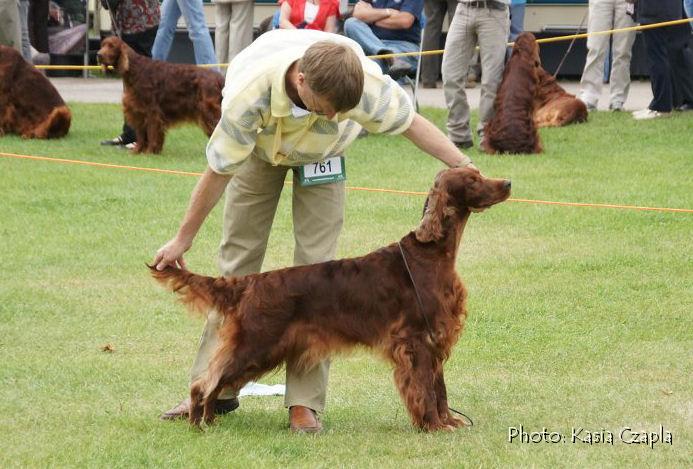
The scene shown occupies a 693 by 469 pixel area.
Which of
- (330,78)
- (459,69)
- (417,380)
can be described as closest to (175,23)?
(459,69)

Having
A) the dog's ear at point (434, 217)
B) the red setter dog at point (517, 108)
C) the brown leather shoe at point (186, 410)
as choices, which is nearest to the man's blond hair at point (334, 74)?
the dog's ear at point (434, 217)

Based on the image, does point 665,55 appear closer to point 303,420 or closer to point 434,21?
point 434,21

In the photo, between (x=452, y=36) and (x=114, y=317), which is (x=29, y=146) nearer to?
(x=452, y=36)

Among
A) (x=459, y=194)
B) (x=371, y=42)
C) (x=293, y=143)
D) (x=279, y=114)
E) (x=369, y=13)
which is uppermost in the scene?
(x=279, y=114)

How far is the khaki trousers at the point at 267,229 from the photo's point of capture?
4125mm

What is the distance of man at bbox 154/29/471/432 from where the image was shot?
3556 millimetres

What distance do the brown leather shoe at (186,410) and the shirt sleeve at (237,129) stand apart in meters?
0.95

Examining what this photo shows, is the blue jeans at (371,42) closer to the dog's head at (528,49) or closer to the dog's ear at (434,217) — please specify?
the dog's head at (528,49)

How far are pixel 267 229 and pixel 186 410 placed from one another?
73 cm

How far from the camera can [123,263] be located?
6.75 meters

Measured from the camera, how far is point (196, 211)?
3.89 metres

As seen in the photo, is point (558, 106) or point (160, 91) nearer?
Answer: point (160, 91)

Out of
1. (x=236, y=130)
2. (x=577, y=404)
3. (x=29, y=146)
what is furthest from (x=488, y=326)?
(x=29, y=146)

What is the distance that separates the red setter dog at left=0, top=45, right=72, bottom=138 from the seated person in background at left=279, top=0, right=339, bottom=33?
7.38ft
